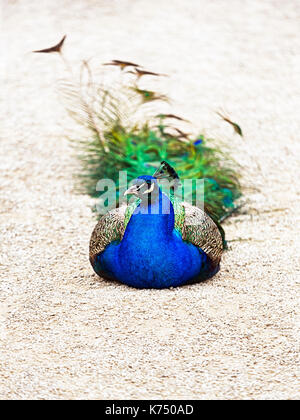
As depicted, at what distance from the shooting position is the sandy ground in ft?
12.0

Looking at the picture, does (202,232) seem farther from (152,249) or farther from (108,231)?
(108,231)

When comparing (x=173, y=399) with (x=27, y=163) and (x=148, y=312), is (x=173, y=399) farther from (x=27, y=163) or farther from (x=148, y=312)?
(x=27, y=163)

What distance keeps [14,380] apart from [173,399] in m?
0.75

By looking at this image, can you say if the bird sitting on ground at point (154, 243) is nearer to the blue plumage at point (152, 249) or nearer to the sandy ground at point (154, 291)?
the blue plumage at point (152, 249)

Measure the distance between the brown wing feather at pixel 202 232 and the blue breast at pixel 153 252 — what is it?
5 centimetres

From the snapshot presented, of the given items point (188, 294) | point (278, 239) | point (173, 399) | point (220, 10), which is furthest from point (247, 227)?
point (220, 10)

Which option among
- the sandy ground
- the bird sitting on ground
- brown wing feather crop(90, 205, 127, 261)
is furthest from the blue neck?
the sandy ground

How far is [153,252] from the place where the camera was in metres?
4.27

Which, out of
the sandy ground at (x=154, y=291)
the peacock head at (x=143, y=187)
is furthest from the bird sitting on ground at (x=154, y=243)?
the sandy ground at (x=154, y=291)

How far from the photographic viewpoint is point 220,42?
10656 millimetres

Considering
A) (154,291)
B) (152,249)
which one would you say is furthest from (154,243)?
(154,291)

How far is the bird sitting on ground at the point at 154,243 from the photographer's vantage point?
427 cm

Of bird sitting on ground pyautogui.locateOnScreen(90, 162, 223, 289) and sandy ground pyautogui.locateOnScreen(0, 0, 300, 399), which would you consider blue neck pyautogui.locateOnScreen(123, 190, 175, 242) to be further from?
sandy ground pyautogui.locateOnScreen(0, 0, 300, 399)

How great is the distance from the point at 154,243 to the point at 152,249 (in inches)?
1.4
